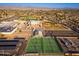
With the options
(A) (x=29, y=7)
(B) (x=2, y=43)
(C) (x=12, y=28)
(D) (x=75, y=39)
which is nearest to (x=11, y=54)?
(B) (x=2, y=43)

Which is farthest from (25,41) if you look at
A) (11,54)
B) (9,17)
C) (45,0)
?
(45,0)

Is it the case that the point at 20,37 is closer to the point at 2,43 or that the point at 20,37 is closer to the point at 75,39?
the point at 2,43

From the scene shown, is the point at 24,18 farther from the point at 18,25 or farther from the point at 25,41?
the point at 25,41

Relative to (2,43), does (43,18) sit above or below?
above

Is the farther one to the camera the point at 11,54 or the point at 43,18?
the point at 43,18

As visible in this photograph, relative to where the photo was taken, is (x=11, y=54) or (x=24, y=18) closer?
(x=11, y=54)

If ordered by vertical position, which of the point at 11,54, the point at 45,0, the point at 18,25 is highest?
the point at 45,0
